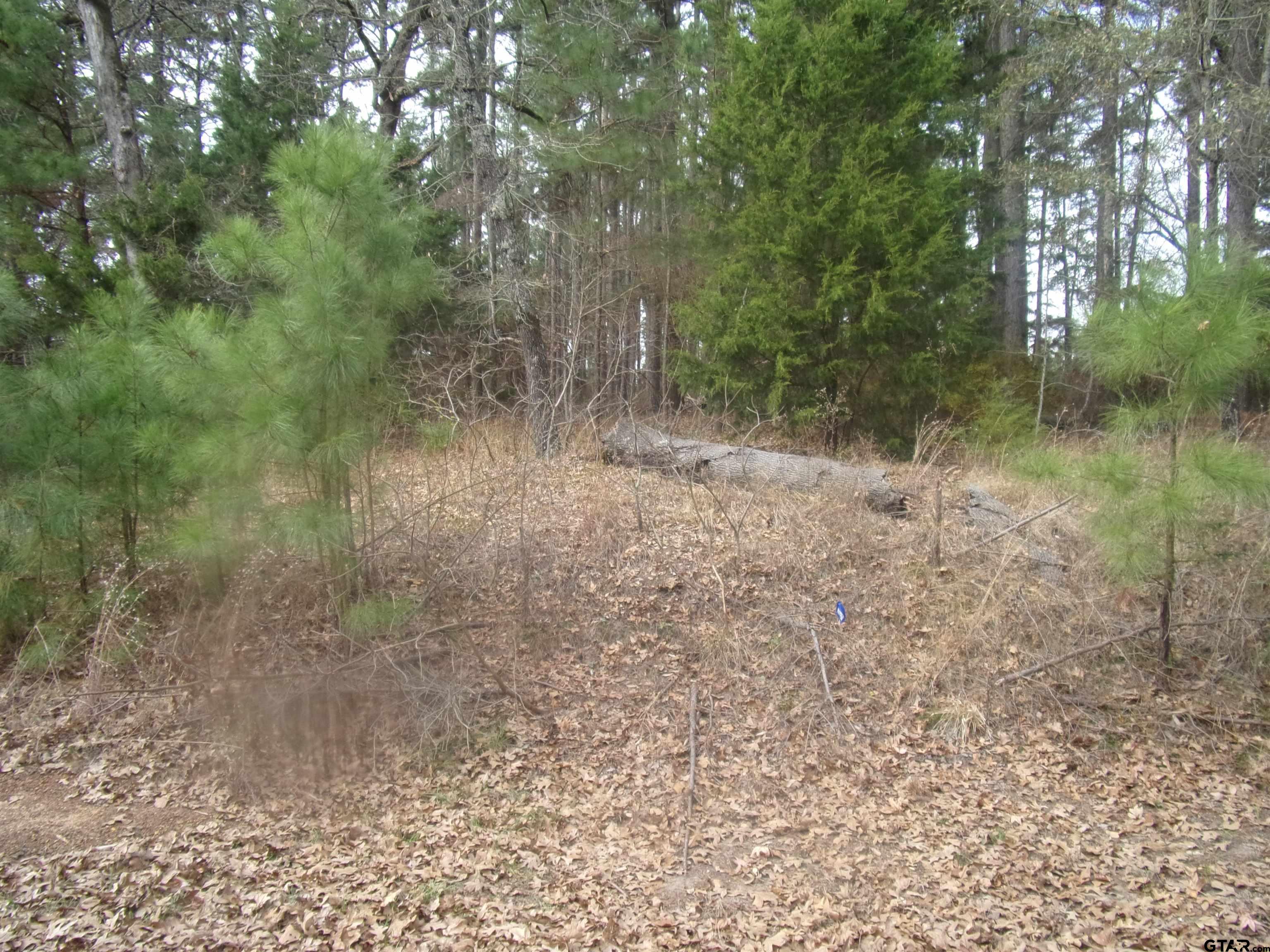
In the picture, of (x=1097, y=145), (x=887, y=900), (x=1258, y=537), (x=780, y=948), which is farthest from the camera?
(x=1097, y=145)

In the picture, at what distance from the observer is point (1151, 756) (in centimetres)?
538

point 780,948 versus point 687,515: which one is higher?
point 687,515

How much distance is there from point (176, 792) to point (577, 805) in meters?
2.46

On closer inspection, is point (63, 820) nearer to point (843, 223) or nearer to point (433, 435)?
point (433, 435)

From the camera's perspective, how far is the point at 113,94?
31.9ft

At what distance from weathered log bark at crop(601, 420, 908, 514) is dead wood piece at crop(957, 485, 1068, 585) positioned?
28.9 inches

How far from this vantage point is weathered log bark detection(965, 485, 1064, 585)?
725cm

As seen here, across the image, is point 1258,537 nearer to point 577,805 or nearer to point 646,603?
point 646,603

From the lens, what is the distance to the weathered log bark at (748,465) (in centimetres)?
893

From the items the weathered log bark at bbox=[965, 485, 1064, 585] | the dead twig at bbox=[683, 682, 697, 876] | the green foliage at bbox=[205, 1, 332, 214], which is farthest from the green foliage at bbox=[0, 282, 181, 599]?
the weathered log bark at bbox=[965, 485, 1064, 585]

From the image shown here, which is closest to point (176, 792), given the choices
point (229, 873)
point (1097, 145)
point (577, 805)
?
point (229, 873)

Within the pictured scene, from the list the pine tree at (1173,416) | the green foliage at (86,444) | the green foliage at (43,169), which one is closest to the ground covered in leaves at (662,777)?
the pine tree at (1173,416)

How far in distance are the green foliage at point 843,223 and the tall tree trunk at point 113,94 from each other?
24.4 ft

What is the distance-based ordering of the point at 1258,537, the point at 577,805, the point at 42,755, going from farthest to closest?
the point at 1258,537 → the point at 42,755 → the point at 577,805
